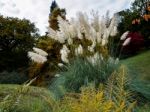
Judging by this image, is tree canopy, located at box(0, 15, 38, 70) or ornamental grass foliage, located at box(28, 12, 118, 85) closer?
ornamental grass foliage, located at box(28, 12, 118, 85)

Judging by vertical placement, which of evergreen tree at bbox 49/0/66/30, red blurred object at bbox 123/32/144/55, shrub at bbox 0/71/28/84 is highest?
evergreen tree at bbox 49/0/66/30

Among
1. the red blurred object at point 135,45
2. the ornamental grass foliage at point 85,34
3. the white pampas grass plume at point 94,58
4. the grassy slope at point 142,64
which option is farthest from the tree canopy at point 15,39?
the white pampas grass plume at point 94,58

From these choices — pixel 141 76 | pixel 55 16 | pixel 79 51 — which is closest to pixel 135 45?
pixel 55 16

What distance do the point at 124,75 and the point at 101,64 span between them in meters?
6.47

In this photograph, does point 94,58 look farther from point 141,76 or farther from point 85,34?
point 141,76

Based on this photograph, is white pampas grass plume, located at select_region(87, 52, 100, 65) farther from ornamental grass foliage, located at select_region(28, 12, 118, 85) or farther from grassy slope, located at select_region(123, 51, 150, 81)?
grassy slope, located at select_region(123, 51, 150, 81)

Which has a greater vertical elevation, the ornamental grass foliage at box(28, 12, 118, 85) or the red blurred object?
the red blurred object

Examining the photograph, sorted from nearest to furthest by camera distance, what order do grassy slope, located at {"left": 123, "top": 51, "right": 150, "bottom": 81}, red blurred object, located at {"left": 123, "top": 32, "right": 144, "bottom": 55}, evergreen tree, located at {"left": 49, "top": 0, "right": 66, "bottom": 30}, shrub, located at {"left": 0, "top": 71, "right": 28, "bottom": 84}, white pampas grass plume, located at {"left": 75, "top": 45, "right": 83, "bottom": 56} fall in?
white pampas grass plume, located at {"left": 75, "top": 45, "right": 83, "bottom": 56} < grassy slope, located at {"left": 123, "top": 51, "right": 150, "bottom": 81} < shrub, located at {"left": 0, "top": 71, "right": 28, "bottom": 84} < evergreen tree, located at {"left": 49, "top": 0, "right": 66, "bottom": 30} < red blurred object, located at {"left": 123, "top": 32, "right": 144, "bottom": 55}

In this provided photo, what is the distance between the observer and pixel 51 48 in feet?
72.4

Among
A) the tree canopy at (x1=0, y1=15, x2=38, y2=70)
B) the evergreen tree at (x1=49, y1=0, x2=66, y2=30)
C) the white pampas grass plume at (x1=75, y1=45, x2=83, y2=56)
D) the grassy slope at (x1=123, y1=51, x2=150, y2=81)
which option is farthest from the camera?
the tree canopy at (x1=0, y1=15, x2=38, y2=70)

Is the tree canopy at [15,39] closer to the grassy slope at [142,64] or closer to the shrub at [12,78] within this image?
the shrub at [12,78]

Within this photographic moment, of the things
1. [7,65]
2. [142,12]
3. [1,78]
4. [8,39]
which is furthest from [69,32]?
[8,39]

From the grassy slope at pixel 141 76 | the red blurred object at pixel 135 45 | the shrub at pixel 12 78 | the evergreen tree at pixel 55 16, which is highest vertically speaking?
the evergreen tree at pixel 55 16

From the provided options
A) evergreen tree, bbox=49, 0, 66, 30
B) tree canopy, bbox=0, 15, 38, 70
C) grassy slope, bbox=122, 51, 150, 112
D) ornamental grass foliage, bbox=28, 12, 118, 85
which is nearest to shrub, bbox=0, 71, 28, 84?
evergreen tree, bbox=49, 0, 66, 30
